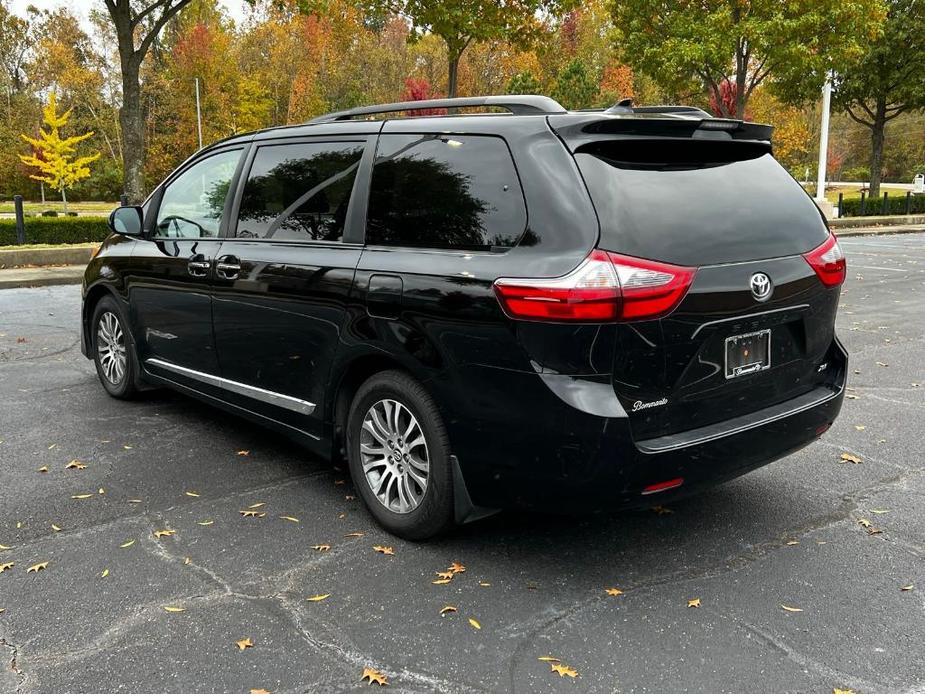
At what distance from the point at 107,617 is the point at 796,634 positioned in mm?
2525

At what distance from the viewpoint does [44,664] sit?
2.77m

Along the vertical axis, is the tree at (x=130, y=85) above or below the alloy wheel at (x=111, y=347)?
above

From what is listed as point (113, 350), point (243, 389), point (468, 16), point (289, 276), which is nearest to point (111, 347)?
point (113, 350)

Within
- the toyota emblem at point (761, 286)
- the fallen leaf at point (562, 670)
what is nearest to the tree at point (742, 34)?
the toyota emblem at point (761, 286)

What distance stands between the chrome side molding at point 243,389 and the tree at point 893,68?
32859mm

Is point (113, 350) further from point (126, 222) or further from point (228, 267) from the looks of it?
point (228, 267)

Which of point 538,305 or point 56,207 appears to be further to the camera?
point 56,207

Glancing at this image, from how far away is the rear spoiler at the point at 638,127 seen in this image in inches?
126

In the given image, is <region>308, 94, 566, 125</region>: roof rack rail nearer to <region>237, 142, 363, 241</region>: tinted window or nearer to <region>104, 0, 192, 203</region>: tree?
<region>237, 142, 363, 241</region>: tinted window

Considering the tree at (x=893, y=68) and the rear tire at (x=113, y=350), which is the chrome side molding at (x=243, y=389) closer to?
the rear tire at (x=113, y=350)

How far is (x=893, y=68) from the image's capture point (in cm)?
3350

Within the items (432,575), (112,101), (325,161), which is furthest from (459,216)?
(112,101)

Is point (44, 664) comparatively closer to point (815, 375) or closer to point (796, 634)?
point (796, 634)

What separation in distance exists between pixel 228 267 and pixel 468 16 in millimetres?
17776
